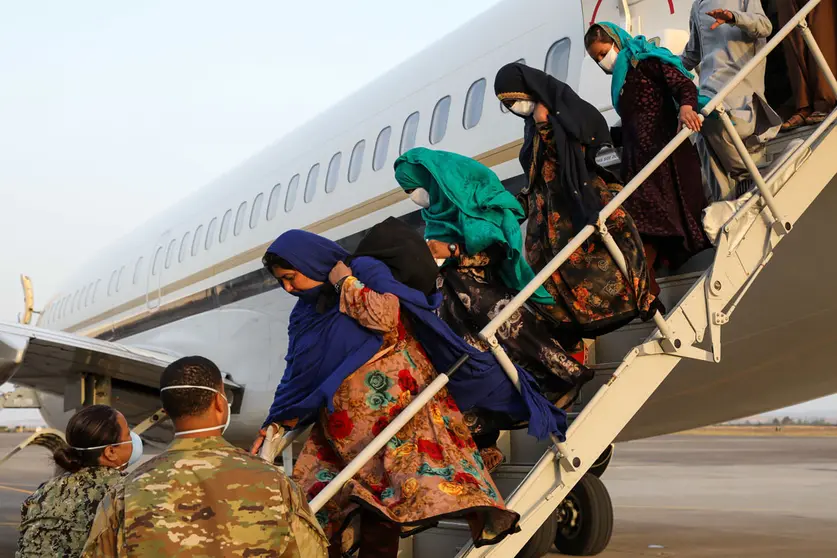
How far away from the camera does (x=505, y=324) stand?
162 inches

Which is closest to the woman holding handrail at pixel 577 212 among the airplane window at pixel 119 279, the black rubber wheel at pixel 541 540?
the black rubber wheel at pixel 541 540

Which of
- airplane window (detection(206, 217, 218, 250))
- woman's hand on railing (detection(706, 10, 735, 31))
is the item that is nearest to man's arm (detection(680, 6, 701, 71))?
woman's hand on railing (detection(706, 10, 735, 31))

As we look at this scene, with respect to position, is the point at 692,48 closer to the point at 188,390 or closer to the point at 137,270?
the point at 188,390

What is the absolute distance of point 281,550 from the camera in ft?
7.49

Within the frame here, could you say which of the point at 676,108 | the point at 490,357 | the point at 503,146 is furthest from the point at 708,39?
the point at 490,357

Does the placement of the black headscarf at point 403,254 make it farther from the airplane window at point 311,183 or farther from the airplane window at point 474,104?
the airplane window at point 311,183

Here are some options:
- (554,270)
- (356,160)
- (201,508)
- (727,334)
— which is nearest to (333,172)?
(356,160)

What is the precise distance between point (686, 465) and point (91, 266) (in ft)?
45.6

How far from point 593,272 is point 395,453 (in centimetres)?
134

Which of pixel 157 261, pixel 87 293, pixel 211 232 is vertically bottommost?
pixel 87 293

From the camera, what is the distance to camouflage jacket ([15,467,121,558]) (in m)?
3.11

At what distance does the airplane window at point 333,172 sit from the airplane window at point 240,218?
76.0 inches

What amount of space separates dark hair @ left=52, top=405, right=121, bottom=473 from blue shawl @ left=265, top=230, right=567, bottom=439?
614mm

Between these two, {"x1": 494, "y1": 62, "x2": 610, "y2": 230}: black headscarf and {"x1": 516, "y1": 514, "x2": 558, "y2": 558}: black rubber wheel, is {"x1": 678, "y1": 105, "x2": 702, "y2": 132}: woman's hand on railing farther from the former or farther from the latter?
{"x1": 516, "y1": 514, "x2": 558, "y2": 558}: black rubber wheel
